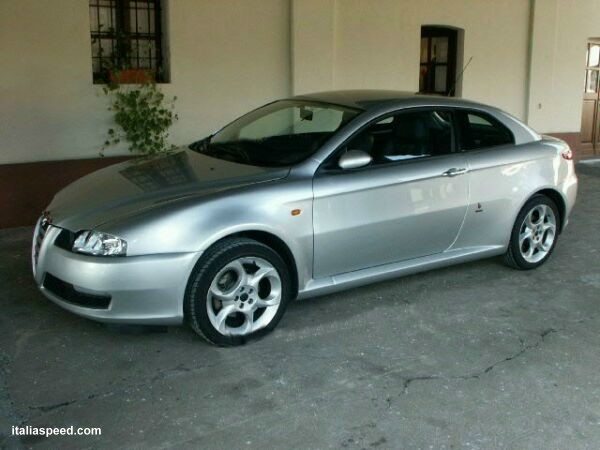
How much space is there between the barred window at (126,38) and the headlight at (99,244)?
3784mm

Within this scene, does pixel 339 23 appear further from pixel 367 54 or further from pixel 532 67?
pixel 532 67

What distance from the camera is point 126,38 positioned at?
25.6ft

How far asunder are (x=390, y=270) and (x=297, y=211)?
0.97 m

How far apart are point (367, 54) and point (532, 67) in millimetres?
3168

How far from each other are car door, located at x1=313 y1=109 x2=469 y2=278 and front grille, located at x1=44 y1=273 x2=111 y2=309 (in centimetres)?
142

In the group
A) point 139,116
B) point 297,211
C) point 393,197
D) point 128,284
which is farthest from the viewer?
point 139,116

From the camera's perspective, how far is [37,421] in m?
3.62

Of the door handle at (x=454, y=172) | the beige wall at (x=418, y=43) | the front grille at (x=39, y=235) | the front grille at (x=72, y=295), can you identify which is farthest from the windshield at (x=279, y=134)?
the beige wall at (x=418, y=43)

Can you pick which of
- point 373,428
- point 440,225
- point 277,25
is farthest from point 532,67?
point 373,428

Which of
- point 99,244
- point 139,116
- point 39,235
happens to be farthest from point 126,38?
point 99,244

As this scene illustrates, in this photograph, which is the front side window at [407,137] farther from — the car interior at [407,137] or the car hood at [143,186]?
the car hood at [143,186]

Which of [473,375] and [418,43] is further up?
[418,43]

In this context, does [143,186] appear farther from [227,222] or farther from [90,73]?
[90,73]

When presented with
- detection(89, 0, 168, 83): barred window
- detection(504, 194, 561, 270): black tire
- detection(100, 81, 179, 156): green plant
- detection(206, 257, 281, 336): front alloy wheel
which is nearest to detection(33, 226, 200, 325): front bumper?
detection(206, 257, 281, 336): front alloy wheel
